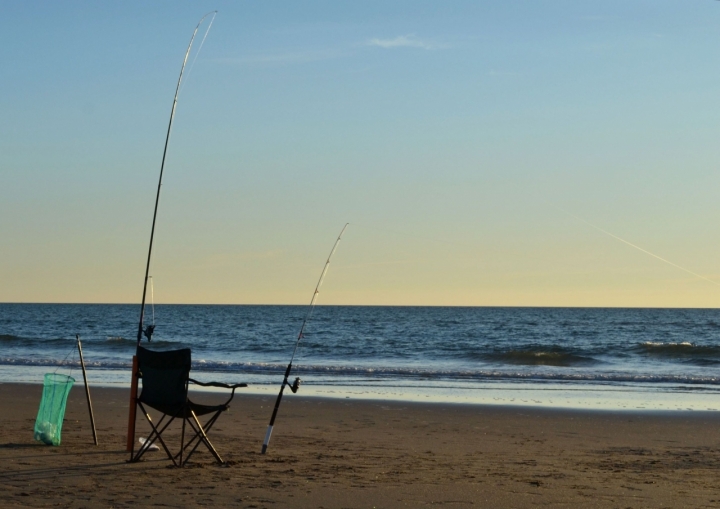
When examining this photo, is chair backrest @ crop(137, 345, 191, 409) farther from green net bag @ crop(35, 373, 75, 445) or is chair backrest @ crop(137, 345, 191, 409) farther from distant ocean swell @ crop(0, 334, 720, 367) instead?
distant ocean swell @ crop(0, 334, 720, 367)

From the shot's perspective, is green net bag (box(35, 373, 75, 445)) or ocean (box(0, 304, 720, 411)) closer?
green net bag (box(35, 373, 75, 445))

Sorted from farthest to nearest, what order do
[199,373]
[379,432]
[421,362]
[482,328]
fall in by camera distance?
[482,328] → [421,362] → [199,373] → [379,432]

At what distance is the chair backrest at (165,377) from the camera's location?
20.6 ft

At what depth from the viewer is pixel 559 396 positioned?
1463 cm

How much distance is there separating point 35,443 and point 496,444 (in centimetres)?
445

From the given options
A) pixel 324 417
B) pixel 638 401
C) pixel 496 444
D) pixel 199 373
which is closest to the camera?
pixel 496 444

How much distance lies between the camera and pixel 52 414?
7.32 meters

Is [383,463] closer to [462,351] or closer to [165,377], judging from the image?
[165,377]

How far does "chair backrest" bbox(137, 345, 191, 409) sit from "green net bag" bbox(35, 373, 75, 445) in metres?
1.33

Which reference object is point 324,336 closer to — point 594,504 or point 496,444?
point 496,444

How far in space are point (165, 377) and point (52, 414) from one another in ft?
5.41

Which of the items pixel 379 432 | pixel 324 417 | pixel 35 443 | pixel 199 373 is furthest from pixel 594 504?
pixel 199 373

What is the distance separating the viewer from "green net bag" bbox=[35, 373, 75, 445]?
7.32 m

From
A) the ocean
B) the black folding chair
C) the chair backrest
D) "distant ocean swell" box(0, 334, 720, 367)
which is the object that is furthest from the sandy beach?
"distant ocean swell" box(0, 334, 720, 367)
